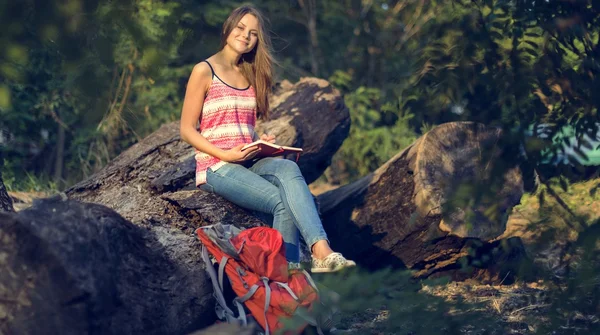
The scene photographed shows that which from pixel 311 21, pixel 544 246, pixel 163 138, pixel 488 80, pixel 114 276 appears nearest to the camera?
pixel 544 246

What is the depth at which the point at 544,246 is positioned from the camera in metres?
2.72

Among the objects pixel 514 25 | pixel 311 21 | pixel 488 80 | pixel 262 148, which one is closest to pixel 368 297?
pixel 488 80

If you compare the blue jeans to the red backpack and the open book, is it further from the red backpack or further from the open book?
the red backpack

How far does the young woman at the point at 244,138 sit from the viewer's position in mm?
4207

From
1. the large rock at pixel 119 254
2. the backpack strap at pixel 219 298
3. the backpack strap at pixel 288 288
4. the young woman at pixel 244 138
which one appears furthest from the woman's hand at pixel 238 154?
the backpack strap at pixel 288 288

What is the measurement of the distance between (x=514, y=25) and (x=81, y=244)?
195 centimetres

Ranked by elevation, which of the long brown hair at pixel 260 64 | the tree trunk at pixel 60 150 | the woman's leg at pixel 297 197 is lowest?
the woman's leg at pixel 297 197

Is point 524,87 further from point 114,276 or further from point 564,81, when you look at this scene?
point 114,276

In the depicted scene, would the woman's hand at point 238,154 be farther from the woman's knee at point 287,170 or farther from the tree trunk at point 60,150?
the tree trunk at point 60,150

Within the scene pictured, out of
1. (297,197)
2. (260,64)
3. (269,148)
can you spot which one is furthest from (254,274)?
(260,64)

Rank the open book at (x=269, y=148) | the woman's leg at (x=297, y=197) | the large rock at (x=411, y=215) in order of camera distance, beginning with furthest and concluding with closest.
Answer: the large rock at (x=411, y=215)
the open book at (x=269, y=148)
the woman's leg at (x=297, y=197)

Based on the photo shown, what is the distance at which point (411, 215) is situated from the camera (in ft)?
15.1

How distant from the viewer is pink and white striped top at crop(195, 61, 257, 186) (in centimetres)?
456

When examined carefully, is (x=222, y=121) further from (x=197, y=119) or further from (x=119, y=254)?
(x=119, y=254)
